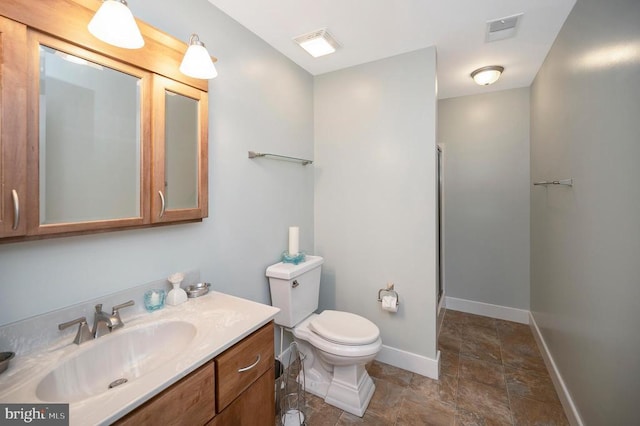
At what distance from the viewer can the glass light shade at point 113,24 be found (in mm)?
912

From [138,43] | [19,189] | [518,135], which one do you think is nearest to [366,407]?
[19,189]

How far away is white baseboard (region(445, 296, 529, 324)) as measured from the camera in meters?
2.92

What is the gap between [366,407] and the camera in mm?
1765

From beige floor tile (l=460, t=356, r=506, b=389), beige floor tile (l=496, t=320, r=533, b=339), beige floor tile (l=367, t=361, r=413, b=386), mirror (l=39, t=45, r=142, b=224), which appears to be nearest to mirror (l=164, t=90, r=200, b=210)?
mirror (l=39, t=45, r=142, b=224)

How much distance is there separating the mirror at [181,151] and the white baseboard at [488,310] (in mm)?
3135

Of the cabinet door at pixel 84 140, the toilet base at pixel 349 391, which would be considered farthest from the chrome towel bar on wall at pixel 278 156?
the toilet base at pixel 349 391

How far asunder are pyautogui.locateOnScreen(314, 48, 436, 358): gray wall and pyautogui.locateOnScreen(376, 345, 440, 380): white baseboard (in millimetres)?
41

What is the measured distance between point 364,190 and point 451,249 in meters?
1.65

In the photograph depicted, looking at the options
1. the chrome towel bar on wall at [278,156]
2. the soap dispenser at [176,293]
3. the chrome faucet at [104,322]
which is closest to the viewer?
the chrome faucet at [104,322]

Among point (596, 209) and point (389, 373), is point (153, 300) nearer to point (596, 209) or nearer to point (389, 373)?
point (389, 373)

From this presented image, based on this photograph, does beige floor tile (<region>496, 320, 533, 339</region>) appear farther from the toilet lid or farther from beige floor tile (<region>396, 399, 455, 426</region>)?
the toilet lid

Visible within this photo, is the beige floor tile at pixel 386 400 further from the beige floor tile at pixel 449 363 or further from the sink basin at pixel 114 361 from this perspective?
the sink basin at pixel 114 361

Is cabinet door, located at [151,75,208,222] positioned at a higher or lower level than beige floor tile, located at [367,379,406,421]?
higher

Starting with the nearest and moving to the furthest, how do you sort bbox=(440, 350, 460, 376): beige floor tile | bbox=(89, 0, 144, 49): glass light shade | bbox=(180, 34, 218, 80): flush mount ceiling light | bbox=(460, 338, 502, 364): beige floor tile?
1. bbox=(89, 0, 144, 49): glass light shade
2. bbox=(180, 34, 218, 80): flush mount ceiling light
3. bbox=(440, 350, 460, 376): beige floor tile
4. bbox=(460, 338, 502, 364): beige floor tile
